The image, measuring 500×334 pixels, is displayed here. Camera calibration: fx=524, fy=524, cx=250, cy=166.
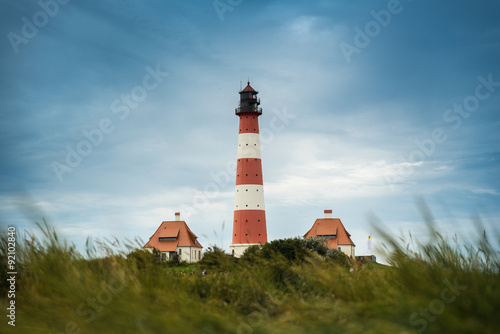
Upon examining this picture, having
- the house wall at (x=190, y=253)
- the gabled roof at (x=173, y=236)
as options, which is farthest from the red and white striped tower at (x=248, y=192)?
the gabled roof at (x=173, y=236)

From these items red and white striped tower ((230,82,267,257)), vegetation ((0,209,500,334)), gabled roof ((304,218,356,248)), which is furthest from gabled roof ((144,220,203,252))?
vegetation ((0,209,500,334))

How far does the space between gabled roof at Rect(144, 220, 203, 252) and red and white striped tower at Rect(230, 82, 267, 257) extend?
1476 cm

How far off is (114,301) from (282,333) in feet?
7.38

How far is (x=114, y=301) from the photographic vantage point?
20.3 feet

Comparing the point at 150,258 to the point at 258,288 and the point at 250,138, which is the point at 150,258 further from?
the point at 250,138

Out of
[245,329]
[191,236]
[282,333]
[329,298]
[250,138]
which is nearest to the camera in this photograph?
[282,333]

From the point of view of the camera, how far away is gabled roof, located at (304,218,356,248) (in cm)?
5931

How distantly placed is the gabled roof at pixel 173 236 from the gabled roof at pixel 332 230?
14007mm

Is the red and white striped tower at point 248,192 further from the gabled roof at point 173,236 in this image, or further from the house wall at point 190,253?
the gabled roof at point 173,236

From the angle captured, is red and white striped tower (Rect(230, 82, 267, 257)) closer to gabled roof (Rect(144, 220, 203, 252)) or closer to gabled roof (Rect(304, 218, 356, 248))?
gabled roof (Rect(304, 218, 356, 248))

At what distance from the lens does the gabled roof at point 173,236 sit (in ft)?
201

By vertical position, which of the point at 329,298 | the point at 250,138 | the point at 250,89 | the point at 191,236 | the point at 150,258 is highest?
the point at 250,89

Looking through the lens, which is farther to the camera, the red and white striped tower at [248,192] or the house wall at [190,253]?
the house wall at [190,253]

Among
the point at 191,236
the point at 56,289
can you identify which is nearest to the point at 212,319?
the point at 56,289
